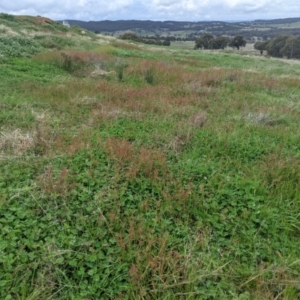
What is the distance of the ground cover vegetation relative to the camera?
8.13 ft

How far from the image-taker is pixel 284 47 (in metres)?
48.8

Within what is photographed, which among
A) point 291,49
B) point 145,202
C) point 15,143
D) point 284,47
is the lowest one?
point 291,49

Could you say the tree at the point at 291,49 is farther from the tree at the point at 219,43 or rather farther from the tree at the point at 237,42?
the tree at the point at 219,43

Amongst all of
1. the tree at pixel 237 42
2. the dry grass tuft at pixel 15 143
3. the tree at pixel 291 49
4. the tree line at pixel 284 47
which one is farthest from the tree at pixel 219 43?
the dry grass tuft at pixel 15 143

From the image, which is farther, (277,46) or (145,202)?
(277,46)

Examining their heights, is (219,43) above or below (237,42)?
below

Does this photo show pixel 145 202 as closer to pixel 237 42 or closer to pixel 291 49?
pixel 291 49

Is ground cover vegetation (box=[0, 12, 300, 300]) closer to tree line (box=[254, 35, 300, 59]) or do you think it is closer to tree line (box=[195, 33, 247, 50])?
tree line (box=[254, 35, 300, 59])

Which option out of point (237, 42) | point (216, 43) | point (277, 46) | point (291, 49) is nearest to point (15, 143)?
point (291, 49)

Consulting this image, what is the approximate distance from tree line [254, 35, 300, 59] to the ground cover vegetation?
159ft

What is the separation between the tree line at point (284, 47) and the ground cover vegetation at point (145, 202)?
159 feet

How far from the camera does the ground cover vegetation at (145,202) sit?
2.48m

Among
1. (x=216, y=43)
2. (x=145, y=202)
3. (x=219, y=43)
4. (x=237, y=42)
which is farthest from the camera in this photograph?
(x=237, y=42)

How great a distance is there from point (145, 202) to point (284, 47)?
54094 millimetres
